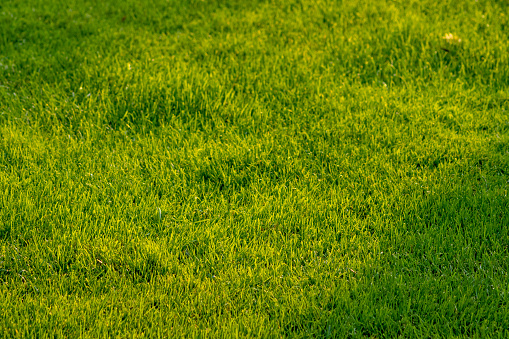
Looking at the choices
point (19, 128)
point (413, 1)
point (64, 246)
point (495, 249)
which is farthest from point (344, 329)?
point (413, 1)

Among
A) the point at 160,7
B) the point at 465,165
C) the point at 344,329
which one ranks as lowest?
the point at 344,329

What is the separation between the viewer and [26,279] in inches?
122

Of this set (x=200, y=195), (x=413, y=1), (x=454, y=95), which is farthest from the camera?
(x=413, y=1)

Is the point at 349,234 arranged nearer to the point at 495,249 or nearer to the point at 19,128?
the point at 495,249

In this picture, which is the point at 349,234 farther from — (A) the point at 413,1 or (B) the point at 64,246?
(A) the point at 413,1

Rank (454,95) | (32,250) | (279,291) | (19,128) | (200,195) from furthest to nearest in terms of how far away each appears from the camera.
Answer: (454,95) → (19,128) → (200,195) → (32,250) → (279,291)

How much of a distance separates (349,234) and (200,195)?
115 cm

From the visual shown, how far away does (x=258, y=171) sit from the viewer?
4.09 meters

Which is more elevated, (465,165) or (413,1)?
(413,1)

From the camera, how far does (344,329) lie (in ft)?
9.25

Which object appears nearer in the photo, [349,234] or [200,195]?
[349,234]

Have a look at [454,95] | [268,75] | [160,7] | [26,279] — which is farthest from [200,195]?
[160,7]

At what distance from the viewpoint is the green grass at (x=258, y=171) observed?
9.71 ft

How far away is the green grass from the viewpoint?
2.96 metres
